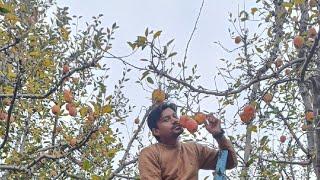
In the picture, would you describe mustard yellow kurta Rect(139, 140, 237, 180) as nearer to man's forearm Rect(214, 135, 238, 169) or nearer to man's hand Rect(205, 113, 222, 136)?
man's forearm Rect(214, 135, 238, 169)

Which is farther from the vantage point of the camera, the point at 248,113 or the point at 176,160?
the point at 248,113

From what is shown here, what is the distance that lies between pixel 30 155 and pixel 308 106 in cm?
287

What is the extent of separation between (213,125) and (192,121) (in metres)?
0.20

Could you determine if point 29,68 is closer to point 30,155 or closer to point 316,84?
point 30,155

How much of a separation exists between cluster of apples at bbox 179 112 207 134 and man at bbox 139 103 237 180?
0.04 m

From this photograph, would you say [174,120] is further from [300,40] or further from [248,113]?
[300,40]

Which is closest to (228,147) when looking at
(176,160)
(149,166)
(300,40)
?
(176,160)

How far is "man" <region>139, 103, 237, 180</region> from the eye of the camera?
3.09 m

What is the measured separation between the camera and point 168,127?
10.8 ft

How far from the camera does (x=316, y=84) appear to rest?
4023 mm

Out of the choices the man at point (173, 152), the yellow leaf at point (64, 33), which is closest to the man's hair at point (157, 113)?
the man at point (173, 152)

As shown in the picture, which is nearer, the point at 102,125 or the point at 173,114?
the point at 173,114

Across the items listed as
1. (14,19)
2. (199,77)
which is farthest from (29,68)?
(199,77)

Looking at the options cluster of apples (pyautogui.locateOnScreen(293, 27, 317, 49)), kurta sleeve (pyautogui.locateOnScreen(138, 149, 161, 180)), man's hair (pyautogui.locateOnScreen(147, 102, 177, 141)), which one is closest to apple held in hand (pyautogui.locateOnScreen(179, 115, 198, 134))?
man's hair (pyautogui.locateOnScreen(147, 102, 177, 141))
